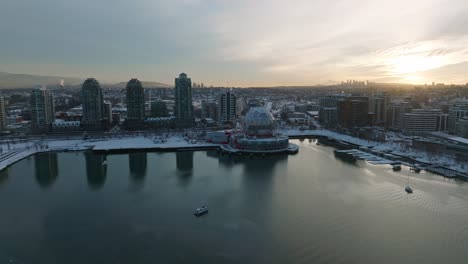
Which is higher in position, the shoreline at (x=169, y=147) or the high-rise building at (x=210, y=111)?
the high-rise building at (x=210, y=111)

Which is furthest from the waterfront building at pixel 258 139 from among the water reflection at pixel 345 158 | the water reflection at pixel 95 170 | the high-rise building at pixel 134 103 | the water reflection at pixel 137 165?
the high-rise building at pixel 134 103

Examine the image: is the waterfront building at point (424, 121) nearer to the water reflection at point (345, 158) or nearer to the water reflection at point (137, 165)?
the water reflection at point (345, 158)

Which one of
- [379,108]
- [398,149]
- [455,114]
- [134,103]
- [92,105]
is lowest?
[398,149]

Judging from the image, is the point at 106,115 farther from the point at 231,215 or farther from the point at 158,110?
the point at 231,215

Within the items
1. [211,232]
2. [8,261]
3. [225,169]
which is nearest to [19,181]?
[8,261]

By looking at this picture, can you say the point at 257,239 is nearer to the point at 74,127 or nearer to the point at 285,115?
the point at 74,127

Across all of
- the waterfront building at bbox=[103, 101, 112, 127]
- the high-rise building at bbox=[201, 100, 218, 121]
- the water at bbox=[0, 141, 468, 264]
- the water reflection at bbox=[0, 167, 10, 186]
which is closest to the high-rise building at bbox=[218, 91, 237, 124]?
the high-rise building at bbox=[201, 100, 218, 121]

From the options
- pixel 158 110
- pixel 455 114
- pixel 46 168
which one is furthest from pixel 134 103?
pixel 455 114
